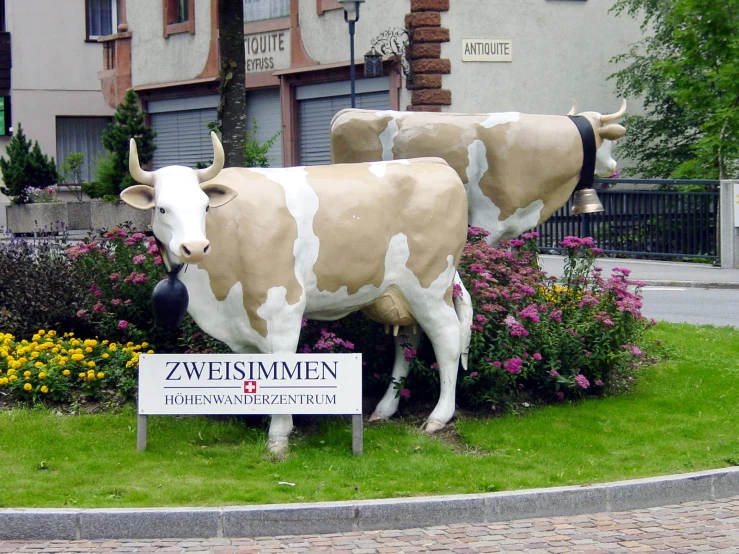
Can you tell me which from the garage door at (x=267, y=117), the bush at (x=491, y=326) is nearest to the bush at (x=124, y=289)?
the bush at (x=491, y=326)

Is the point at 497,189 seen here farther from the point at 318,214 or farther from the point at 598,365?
the point at 318,214

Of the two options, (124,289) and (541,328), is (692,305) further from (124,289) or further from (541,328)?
(124,289)

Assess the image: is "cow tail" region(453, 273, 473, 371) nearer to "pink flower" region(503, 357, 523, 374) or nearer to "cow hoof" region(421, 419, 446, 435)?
"pink flower" region(503, 357, 523, 374)

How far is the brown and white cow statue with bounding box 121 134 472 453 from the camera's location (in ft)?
23.5

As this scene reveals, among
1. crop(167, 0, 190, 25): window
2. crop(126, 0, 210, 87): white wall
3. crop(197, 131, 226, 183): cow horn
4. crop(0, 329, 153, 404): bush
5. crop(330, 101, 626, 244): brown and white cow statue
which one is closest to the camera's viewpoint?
crop(197, 131, 226, 183): cow horn

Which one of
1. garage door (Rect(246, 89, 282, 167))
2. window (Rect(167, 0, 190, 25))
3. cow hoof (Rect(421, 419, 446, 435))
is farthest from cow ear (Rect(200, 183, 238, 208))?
window (Rect(167, 0, 190, 25))

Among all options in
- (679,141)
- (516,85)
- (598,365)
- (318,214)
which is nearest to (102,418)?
(318,214)

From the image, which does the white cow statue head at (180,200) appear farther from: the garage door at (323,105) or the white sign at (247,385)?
the garage door at (323,105)

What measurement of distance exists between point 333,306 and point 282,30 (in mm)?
20236

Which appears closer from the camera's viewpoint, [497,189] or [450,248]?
[450,248]

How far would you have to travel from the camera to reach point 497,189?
9766mm

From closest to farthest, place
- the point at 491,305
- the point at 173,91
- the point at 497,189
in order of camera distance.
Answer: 1. the point at 491,305
2. the point at 497,189
3. the point at 173,91

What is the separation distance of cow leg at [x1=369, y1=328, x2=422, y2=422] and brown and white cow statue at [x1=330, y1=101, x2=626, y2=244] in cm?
171

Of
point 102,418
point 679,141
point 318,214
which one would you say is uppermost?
point 679,141
